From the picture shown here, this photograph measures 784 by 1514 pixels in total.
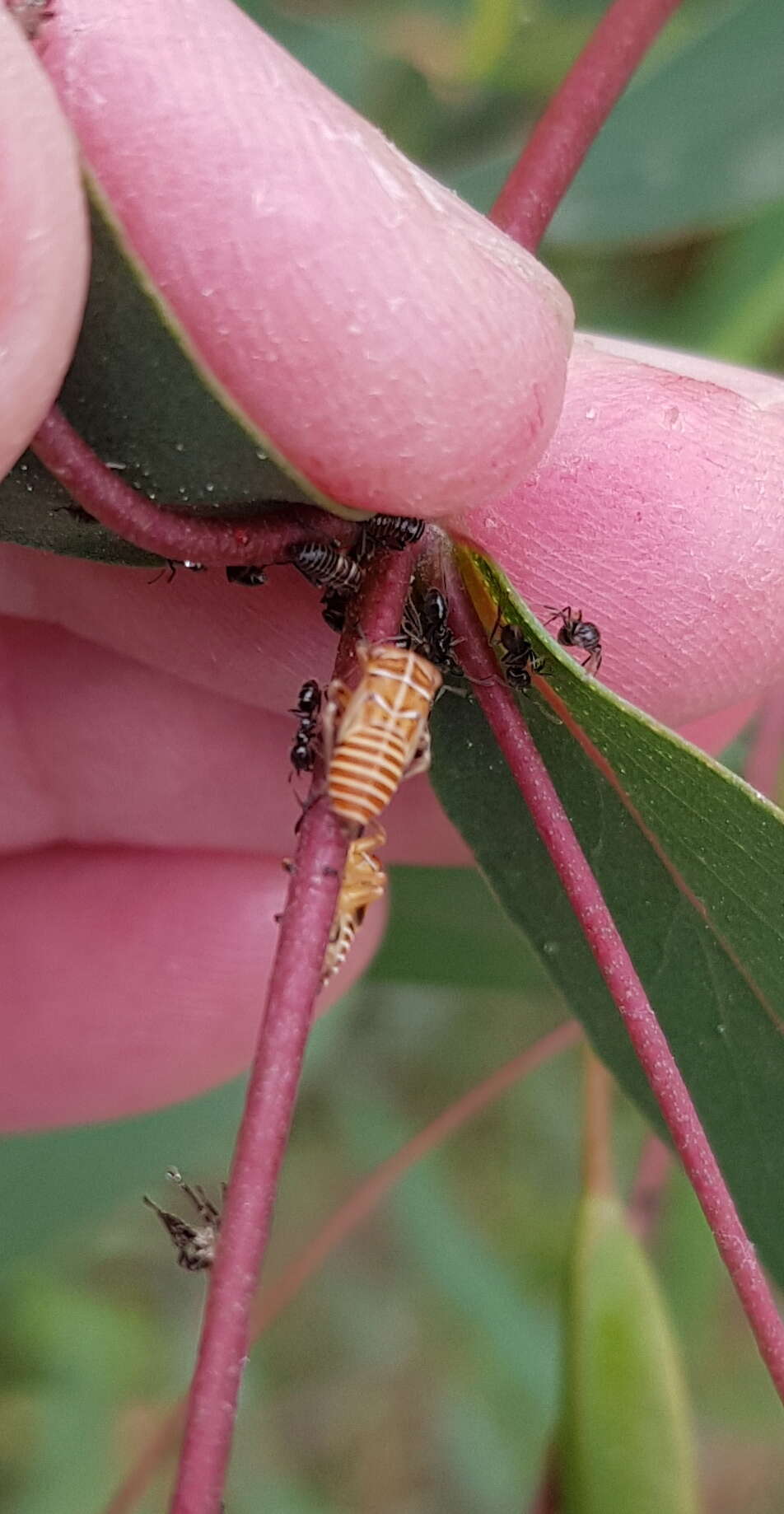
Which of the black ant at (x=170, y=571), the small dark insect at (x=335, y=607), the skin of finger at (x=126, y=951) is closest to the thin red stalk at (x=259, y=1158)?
the small dark insect at (x=335, y=607)

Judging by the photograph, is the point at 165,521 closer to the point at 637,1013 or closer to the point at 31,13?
the point at 31,13

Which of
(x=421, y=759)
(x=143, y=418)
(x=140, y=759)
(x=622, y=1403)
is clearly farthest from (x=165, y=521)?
(x=622, y=1403)

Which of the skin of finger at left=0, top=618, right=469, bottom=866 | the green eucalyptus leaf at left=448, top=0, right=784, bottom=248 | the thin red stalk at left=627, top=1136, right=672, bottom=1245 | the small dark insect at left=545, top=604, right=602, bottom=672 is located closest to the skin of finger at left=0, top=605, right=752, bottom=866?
the skin of finger at left=0, top=618, right=469, bottom=866

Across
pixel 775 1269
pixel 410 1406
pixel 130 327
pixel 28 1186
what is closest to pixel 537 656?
pixel 130 327

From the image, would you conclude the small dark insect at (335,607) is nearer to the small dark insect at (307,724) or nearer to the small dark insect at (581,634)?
the small dark insect at (307,724)

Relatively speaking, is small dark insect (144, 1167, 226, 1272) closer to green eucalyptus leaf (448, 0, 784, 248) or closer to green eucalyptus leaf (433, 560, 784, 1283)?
green eucalyptus leaf (433, 560, 784, 1283)

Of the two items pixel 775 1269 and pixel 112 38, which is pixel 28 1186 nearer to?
pixel 775 1269
